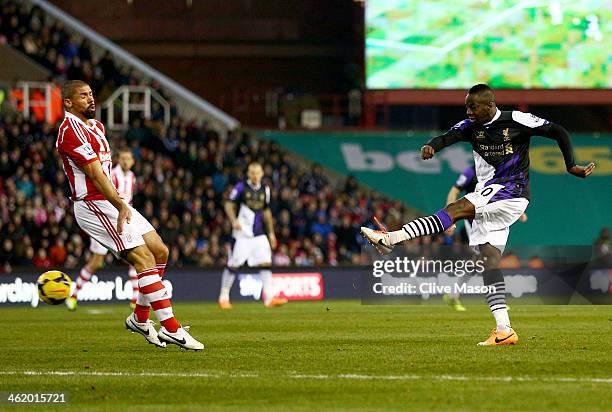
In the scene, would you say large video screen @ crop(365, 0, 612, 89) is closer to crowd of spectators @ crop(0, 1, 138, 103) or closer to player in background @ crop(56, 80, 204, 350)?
crowd of spectators @ crop(0, 1, 138, 103)

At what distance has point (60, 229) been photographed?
2516 cm

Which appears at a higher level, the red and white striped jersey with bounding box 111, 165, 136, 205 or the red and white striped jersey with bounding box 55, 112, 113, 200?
the red and white striped jersey with bounding box 55, 112, 113, 200

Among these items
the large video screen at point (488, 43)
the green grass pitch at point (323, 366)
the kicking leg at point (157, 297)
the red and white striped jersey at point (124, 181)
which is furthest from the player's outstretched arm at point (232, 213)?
the large video screen at point (488, 43)

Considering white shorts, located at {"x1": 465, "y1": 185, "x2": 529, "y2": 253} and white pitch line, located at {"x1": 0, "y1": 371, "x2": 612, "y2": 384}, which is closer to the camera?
white pitch line, located at {"x1": 0, "y1": 371, "x2": 612, "y2": 384}

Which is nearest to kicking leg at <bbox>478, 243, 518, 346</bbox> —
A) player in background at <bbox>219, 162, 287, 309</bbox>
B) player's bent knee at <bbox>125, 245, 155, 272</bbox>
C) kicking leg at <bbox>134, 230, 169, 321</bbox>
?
kicking leg at <bbox>134, 230, 169, 321</bbox>

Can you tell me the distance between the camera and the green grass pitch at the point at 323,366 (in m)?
7.91

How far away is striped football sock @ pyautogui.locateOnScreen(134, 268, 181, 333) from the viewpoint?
11086mm

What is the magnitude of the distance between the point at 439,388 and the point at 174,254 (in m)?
17.8

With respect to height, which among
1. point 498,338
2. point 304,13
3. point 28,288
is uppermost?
point 304,13

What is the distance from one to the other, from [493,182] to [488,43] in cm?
2133

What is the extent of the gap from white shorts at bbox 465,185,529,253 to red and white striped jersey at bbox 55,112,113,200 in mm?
3442

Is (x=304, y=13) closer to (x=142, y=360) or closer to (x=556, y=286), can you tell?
(x=556, y=286)

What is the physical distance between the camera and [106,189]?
36.1 ft

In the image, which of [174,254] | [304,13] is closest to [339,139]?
[304,13]
